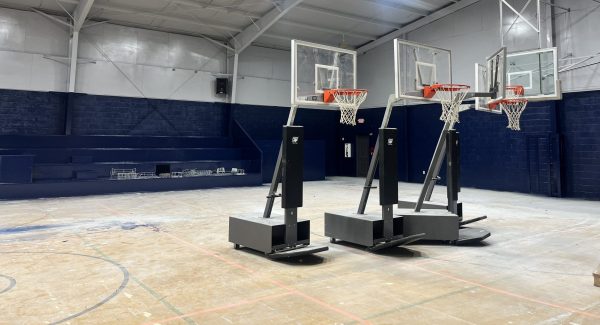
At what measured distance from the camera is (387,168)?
5.29 metres

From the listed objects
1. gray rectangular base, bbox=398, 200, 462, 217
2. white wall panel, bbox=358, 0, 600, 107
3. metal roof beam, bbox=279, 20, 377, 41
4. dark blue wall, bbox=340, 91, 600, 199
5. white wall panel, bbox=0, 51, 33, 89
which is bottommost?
gray rectangular base, bbox=398, 200, 462, 217

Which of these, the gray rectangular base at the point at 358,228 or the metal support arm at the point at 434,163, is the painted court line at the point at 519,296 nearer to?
the gray rectangular base at the point at 358,228

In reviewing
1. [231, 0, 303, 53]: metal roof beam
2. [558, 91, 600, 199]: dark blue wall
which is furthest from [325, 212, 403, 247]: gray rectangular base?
[231, 0, 303, 53]: metal roof beam

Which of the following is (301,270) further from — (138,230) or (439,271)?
(138,230)

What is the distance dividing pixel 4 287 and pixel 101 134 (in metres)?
11.5

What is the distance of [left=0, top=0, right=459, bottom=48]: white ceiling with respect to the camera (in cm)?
1303

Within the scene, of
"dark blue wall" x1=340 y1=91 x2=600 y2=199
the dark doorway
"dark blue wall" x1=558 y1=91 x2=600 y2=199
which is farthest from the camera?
the dark doorway

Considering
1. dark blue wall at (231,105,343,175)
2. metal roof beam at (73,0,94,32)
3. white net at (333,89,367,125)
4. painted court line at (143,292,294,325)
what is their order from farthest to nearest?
dark blue wall at (231,105,343,175) < metal roof beam at (73,0,94,32) < white net at (333,89,367,125) < painted court line at (143,292,294,325)

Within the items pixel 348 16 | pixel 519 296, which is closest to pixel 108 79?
pixel 348 16

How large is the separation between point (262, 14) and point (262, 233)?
11670 millimetres

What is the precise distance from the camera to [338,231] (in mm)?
5629

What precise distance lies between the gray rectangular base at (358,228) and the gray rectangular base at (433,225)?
28 centimetres

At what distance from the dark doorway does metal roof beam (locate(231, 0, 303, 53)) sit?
740 centimetres

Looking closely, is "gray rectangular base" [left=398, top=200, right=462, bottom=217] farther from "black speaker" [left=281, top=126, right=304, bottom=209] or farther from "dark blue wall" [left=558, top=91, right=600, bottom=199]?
"dark blue wall" [left=558, top=91, right=600, bottom=199]
